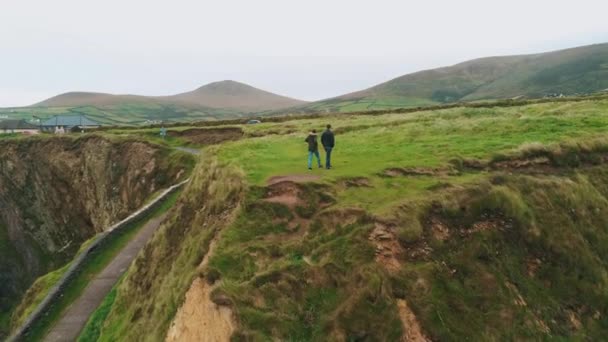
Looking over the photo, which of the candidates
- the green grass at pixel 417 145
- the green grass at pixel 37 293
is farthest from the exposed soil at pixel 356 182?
the green grass at pixel 37 293

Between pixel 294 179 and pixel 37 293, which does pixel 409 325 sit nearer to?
pixel 294 179

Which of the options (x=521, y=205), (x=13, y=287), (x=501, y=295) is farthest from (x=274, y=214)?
(x=13, y=287)

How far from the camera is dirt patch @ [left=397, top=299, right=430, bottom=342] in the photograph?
11.1 meters

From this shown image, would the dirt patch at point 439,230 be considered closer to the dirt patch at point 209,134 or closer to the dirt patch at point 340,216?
the dirt patch at point 340,216

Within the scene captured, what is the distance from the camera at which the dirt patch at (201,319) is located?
11.7 meters

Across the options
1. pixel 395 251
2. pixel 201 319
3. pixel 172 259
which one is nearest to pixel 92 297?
pixel 172 259

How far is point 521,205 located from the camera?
623 inches

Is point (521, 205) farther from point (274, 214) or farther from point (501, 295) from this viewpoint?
point (274, 214)

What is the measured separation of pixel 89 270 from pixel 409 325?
2123cm

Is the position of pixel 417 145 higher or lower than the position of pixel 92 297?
higher

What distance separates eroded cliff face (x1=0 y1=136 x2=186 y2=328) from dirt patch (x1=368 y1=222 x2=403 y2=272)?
122 ft

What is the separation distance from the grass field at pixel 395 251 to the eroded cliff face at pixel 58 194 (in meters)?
31.3

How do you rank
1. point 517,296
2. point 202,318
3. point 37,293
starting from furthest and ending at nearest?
point 37,293, point 517,296, point 202,318

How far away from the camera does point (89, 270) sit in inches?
1040
